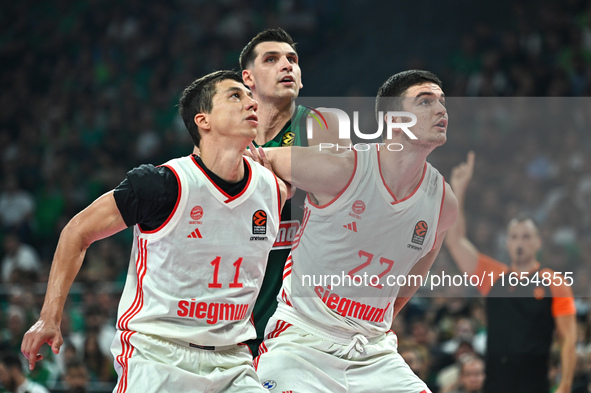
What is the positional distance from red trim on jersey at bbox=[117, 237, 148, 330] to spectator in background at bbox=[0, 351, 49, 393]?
12.2ft

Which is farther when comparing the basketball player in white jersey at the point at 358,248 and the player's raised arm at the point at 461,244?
the player's raised arm at the point at 461,244

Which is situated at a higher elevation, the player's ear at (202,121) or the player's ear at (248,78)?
the player's ear at (248,78)

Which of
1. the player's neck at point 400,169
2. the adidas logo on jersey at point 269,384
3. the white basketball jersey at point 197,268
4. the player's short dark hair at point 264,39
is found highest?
the player's short dark hair at point 264,39

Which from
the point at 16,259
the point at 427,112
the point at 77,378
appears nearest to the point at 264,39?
the point at 427,112

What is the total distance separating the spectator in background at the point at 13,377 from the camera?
6.91 metres

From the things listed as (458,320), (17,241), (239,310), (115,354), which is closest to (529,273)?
(458,320)

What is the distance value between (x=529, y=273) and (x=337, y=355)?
306cm

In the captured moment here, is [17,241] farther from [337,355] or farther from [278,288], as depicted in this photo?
[337,355]

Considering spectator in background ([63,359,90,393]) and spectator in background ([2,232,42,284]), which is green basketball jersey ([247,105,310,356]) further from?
spectator in background ([2,232,42,284])

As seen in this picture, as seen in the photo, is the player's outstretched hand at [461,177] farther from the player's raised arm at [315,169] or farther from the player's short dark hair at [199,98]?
the player's short dark hair at [199,98]

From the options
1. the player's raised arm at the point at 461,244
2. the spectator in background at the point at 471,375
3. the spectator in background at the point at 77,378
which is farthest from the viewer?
the spectator in background at the point at 77,378

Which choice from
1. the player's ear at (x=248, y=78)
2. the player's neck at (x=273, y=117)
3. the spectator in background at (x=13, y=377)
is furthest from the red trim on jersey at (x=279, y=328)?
the spectator in background at (x=13, y=377)

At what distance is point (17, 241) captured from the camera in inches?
427

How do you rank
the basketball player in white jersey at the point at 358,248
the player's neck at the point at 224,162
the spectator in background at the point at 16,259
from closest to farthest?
the player's neck at the point at 224,162
the basketball player in white jersey at the point at 358,248
the spectator in background at the point at 16,259
